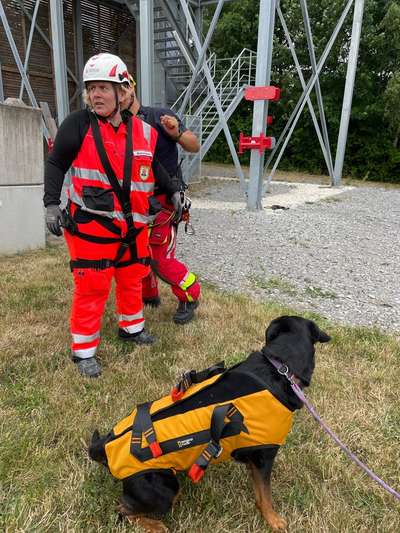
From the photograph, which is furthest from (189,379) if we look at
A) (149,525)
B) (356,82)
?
(356,82)

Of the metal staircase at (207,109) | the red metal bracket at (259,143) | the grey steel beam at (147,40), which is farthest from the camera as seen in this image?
the metal staircase at (207,109)

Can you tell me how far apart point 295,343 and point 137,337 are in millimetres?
1719

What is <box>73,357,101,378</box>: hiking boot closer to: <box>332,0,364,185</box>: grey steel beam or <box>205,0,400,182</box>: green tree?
<box>332,0,364,185</box>: grey steel beam

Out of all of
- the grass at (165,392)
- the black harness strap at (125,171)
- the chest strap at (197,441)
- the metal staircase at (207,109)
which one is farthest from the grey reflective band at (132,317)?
the metal staircase at (207,109)

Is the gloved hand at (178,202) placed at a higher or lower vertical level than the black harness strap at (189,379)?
higher

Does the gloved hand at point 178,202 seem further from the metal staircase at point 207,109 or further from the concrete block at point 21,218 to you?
the metal staircase at point 207,109

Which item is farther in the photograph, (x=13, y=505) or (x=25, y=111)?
(x=25, y=111)

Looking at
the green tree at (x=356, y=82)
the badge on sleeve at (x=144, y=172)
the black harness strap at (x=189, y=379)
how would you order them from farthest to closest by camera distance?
the green tree at (x=356, y=82) → the badge on sleeve at (x=144, y=172) → the black harness strap at (x=189, y=379)

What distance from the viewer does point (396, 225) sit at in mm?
8180

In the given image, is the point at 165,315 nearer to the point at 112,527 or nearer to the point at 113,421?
the point at 113,421

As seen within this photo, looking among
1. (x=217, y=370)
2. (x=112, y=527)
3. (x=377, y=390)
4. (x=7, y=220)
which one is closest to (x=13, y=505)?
(x=112, y=527)

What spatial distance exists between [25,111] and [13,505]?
4.66 metres

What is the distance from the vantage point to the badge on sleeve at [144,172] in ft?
8.52

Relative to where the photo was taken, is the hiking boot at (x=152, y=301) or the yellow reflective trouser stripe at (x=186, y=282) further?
the hiking boot at (x=152, y=301)
